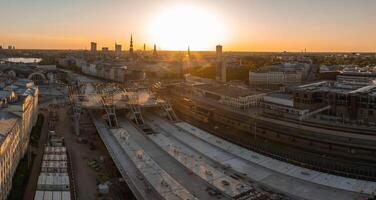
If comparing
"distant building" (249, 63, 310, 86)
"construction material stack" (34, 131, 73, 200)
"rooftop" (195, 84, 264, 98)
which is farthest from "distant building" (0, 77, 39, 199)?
"distant building" (249, 63, 310, 86)

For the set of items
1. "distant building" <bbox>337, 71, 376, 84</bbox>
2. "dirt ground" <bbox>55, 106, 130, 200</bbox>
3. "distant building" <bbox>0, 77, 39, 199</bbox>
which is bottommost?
"dirt ground" <bbox>55, 106, 130, 200</bbox>

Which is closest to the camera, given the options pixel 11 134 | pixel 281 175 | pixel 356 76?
pixel 11 134

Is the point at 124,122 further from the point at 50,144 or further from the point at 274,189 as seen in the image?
the point at 274,189

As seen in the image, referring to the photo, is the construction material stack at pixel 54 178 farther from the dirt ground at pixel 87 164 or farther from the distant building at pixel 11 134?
the distant building at pixel 11 134

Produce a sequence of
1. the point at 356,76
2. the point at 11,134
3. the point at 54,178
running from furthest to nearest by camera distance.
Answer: the point at 356,76, the point at 54,178, the point at 11,134

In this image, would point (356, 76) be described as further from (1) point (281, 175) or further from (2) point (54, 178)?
(2) point (54, 178)

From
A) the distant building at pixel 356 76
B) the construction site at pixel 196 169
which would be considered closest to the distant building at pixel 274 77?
the distant building at pixel 356 76

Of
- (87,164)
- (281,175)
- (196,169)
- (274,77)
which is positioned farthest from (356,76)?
(87,164)

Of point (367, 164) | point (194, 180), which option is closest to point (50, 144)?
point (194, 180)

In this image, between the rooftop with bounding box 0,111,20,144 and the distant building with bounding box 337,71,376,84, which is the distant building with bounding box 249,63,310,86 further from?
the rooftop with bounding box 0,111,20,144

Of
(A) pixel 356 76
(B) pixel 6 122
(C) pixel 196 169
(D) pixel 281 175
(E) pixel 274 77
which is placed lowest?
(D) pixel 281 175

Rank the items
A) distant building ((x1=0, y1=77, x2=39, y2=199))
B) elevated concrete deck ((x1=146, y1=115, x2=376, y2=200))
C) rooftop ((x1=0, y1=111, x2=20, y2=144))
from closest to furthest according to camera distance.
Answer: distant building ((x1=0, y1=77, x2=39, y2=199))
rooftop ((x1=0, y1=111, x2=20, y2=144))
elevated concrete deck ((x1=146, y1=115, x2=376, y2=200))
